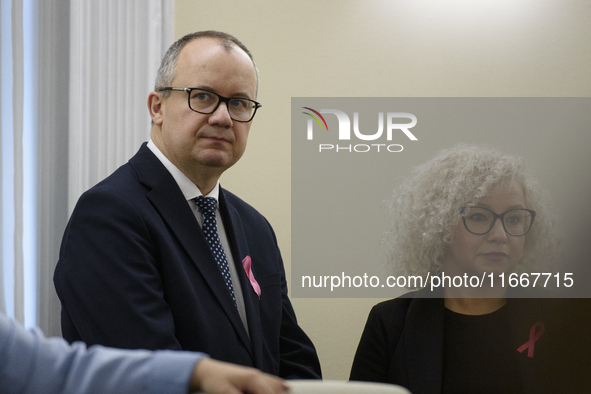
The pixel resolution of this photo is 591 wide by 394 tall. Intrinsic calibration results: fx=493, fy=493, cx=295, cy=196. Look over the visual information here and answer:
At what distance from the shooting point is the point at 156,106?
1.49m

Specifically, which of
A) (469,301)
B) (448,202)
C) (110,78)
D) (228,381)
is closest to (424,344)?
(469,301)

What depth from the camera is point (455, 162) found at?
1.79 m

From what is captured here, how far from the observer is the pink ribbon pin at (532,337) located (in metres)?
1.64

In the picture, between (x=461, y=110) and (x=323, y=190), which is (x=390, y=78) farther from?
(x=323, y=190)

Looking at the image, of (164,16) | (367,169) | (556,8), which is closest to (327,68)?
(367,169)

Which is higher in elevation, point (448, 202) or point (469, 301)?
point (448, 202)

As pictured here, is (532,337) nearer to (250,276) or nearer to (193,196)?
(250,276)

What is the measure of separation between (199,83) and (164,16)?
1222mm

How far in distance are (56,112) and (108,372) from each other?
1994 millimetres

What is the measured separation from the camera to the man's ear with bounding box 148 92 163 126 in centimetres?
147

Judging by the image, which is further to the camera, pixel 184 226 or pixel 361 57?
pixel 361 57

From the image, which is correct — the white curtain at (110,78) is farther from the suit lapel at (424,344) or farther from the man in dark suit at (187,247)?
the suit lapel at (424,344)

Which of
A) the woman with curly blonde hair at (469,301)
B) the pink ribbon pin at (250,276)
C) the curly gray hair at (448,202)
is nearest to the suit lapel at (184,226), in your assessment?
the pink ribbon pin at (250,276)

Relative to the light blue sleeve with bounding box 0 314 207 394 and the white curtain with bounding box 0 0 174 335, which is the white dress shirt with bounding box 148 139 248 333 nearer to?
the light blue sleeve with bounding box 0 314 207 394
